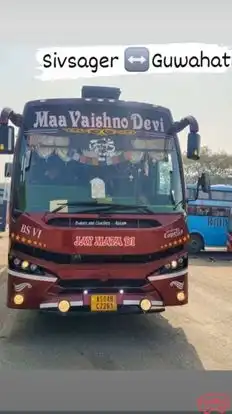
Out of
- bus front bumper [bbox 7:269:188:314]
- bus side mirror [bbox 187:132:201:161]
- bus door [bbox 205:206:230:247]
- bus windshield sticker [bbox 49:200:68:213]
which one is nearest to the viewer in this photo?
bus front bumper [bbox 7:269:188:314]

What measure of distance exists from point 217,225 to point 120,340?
12653 mm

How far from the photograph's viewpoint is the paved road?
5.62 metres

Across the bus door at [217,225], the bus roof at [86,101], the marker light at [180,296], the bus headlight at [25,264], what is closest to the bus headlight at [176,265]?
the marker light at [180,296]

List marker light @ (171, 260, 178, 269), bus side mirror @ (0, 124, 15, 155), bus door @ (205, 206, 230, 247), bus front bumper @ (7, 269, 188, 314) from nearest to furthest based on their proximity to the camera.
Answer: bus front bumper @ (7, 269, 188, 314) < marker light @ (171, 260, 178, 269) < bus side mirror @ (0, 124, 15, 155) < bus door @ (205, 206, 230, 247)

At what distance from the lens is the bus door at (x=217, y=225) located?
18.6m

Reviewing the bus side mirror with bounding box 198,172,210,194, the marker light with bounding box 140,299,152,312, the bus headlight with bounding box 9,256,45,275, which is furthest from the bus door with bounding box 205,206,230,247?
the bus headlight with bounding box 9,256,45,275

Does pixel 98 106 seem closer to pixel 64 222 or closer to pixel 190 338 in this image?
pixel 64 222

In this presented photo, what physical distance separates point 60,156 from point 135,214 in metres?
1.14

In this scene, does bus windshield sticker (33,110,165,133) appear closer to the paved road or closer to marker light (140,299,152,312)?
marker light (140,299,152,312)

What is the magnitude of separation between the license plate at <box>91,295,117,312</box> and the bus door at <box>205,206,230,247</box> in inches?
516

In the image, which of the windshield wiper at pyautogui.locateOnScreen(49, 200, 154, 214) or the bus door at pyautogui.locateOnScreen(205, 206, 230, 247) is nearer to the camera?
the windshield wiper at pyautogui.locateOnScreen(49, 200, 154, 214)

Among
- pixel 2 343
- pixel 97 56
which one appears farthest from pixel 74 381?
pixel 97 56

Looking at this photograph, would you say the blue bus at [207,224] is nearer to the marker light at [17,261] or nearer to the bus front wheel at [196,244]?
the bus front wheel at [196,244]

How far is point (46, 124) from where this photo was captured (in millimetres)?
6406
